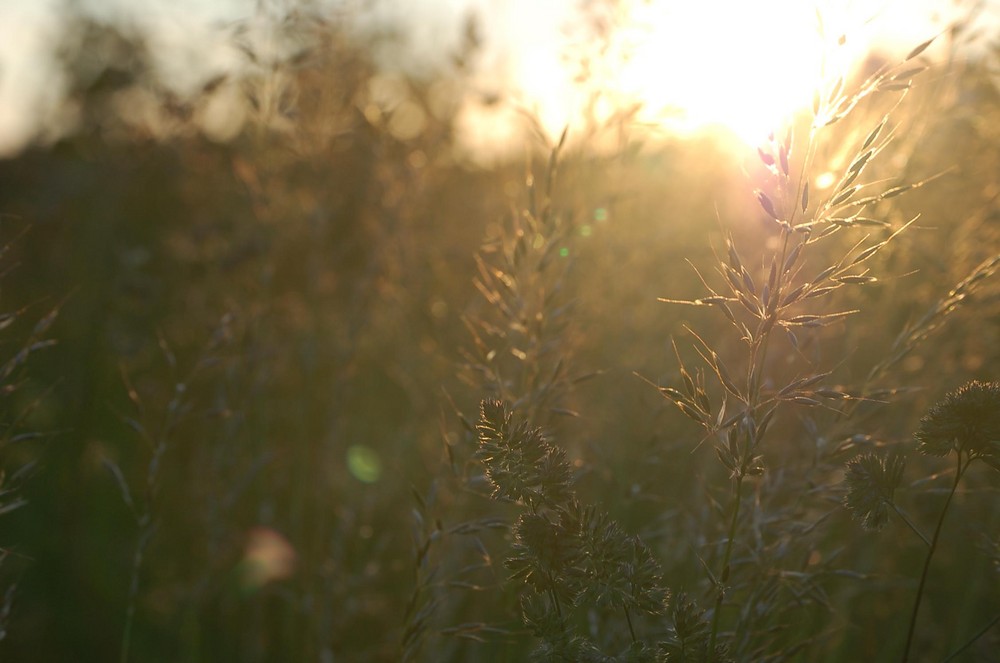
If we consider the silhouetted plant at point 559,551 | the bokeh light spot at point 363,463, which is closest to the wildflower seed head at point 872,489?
the silhouetted plant at point 559,551

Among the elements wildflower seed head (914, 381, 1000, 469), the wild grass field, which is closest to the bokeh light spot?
the wild grass field

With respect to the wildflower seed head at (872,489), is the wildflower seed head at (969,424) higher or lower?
higher

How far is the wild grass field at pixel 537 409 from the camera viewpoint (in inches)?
53.4

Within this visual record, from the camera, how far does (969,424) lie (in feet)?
4.27

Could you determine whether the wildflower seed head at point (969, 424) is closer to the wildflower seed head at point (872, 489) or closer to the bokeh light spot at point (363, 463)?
Result: the wildflower seed head at point (872, 489)

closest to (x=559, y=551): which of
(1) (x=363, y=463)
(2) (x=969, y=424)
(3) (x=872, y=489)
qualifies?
(3) (x=872, y=489)

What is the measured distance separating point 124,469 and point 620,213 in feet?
9.63

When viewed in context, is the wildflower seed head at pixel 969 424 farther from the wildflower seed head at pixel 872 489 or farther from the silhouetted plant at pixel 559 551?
the silhouetted plant at pixel 559 551

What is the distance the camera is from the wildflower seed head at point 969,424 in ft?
4.22

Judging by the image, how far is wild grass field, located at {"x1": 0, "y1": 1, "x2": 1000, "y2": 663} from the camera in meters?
1.36

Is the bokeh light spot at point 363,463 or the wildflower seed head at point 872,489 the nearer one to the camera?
the wildflower seed head at point 872,489

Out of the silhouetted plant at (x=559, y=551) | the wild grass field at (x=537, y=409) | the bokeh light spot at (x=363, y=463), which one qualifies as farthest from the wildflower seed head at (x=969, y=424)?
the bokeh light spot at (x=363, y=463)

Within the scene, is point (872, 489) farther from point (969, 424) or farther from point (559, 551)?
point (559, 551)

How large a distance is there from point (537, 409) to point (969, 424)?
95 cm
